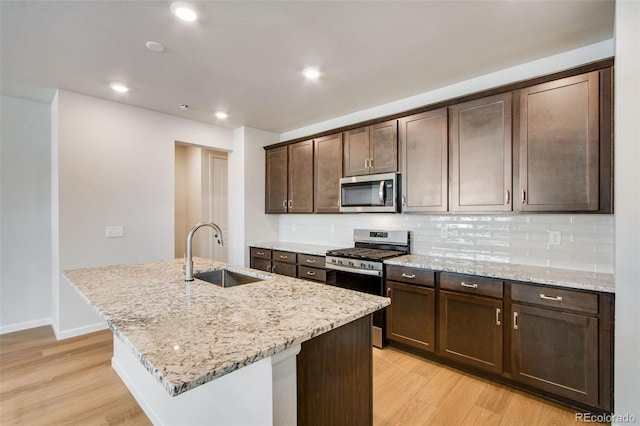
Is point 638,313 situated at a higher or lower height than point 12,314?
higher

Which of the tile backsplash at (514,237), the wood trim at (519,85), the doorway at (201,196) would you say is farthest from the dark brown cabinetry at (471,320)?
the doorway at (201,196)

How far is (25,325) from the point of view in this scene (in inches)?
140

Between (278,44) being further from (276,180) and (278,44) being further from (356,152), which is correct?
(276,180)

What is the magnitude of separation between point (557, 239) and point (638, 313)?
0.87 metres

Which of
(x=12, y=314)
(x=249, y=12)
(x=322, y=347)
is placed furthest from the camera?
(x=12, y=314)

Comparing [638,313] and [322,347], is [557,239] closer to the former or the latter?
[638,313]

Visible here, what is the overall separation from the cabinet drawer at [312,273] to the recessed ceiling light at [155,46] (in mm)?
2662

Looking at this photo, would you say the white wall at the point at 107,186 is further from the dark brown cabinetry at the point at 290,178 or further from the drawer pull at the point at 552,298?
the drawer pull at the point at 552,298

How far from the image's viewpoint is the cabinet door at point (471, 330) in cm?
232

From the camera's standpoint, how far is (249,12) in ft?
6.46

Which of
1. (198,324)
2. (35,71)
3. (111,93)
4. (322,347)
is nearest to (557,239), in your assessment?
(322,347)

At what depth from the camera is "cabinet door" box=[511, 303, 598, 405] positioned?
1.95m

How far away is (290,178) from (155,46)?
94.3 inches

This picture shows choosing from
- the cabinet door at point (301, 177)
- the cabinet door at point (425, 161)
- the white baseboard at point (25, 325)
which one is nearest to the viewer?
the cabinet door at point (425, 161)
